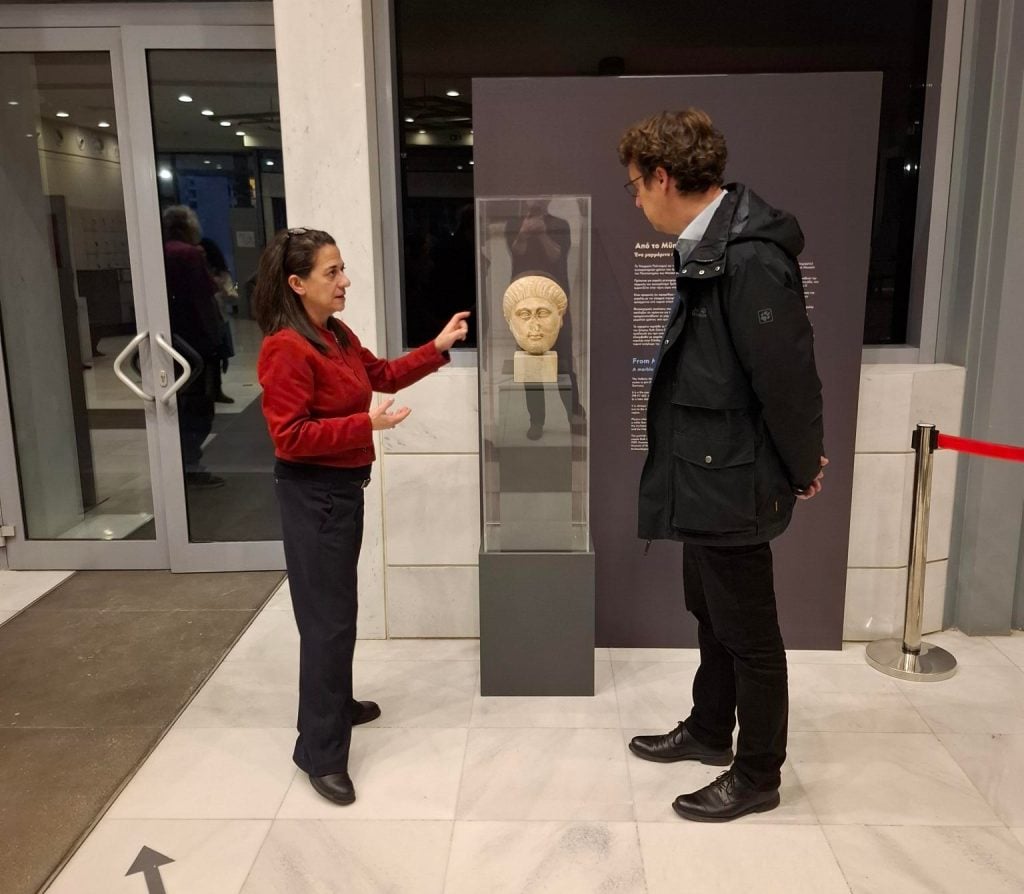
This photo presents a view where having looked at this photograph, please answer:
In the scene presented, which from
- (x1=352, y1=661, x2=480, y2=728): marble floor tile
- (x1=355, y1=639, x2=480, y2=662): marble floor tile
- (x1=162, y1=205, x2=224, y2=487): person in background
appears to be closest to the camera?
(x1=352, y1=661, x2=480, y2=728): marble floor tile

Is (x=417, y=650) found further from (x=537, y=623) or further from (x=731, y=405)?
(x=731, y=405)

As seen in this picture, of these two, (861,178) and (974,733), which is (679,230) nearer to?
(861,178)

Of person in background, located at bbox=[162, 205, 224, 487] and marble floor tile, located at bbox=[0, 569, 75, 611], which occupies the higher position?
person in background, located at bbox=[162, 205, 224, 487]

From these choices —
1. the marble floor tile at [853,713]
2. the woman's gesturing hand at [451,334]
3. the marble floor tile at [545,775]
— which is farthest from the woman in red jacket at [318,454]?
the marble floor tile at [853,713]

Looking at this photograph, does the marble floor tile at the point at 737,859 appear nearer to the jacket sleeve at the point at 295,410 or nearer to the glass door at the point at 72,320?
the jacket sleeve at the point at 295,410

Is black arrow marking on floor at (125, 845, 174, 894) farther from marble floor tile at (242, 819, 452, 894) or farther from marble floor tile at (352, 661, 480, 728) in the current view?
marble floor tile at (352, 661, 480, 728)

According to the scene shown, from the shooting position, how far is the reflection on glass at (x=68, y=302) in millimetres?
4117

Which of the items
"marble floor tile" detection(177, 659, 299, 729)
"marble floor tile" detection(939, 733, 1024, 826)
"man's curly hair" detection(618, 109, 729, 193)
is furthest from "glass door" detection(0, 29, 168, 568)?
"marble floor tile" detection(939, 733, 1024, 826)

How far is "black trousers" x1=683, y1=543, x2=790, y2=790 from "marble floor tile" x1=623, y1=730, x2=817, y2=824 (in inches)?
4.2

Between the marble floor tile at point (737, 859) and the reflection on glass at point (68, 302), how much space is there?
3293 mm

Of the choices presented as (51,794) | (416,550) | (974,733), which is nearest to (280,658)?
(416,550)

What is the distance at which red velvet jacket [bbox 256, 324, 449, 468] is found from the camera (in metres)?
2.29

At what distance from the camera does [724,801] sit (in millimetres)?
2473

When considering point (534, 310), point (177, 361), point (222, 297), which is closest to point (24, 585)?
point (177, 361)
